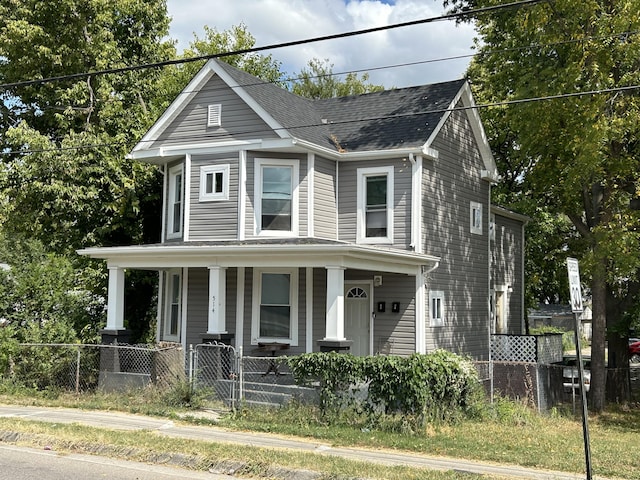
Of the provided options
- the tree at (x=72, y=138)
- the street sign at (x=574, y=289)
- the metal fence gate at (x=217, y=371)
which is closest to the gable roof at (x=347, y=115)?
the tree at (x=72, y=138)

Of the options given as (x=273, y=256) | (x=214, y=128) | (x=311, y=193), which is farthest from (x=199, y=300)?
(x=214, y=128)

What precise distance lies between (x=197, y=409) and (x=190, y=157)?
7.47m

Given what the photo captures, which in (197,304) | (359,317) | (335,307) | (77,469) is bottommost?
(77,469)

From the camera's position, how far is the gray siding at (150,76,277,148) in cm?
1838

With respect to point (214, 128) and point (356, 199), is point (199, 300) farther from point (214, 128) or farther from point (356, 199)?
point (356, 199)

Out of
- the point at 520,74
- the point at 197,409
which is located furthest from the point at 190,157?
the point at 520,74

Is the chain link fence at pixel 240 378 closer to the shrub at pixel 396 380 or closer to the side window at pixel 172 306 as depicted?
the shrub at pixel 396 380

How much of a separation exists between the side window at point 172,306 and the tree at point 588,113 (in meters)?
10.4

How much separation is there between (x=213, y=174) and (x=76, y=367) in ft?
19.6

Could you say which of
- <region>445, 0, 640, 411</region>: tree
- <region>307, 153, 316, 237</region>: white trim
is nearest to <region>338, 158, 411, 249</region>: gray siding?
<region>307, 153, 316, 237</region>: white trim

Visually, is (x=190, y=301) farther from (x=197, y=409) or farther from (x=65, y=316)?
(x=197, y=409)

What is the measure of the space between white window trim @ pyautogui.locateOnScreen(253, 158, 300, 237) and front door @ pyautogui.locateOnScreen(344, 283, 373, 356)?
229cm

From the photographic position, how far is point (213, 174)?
1867cm

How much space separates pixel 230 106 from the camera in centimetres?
1872
